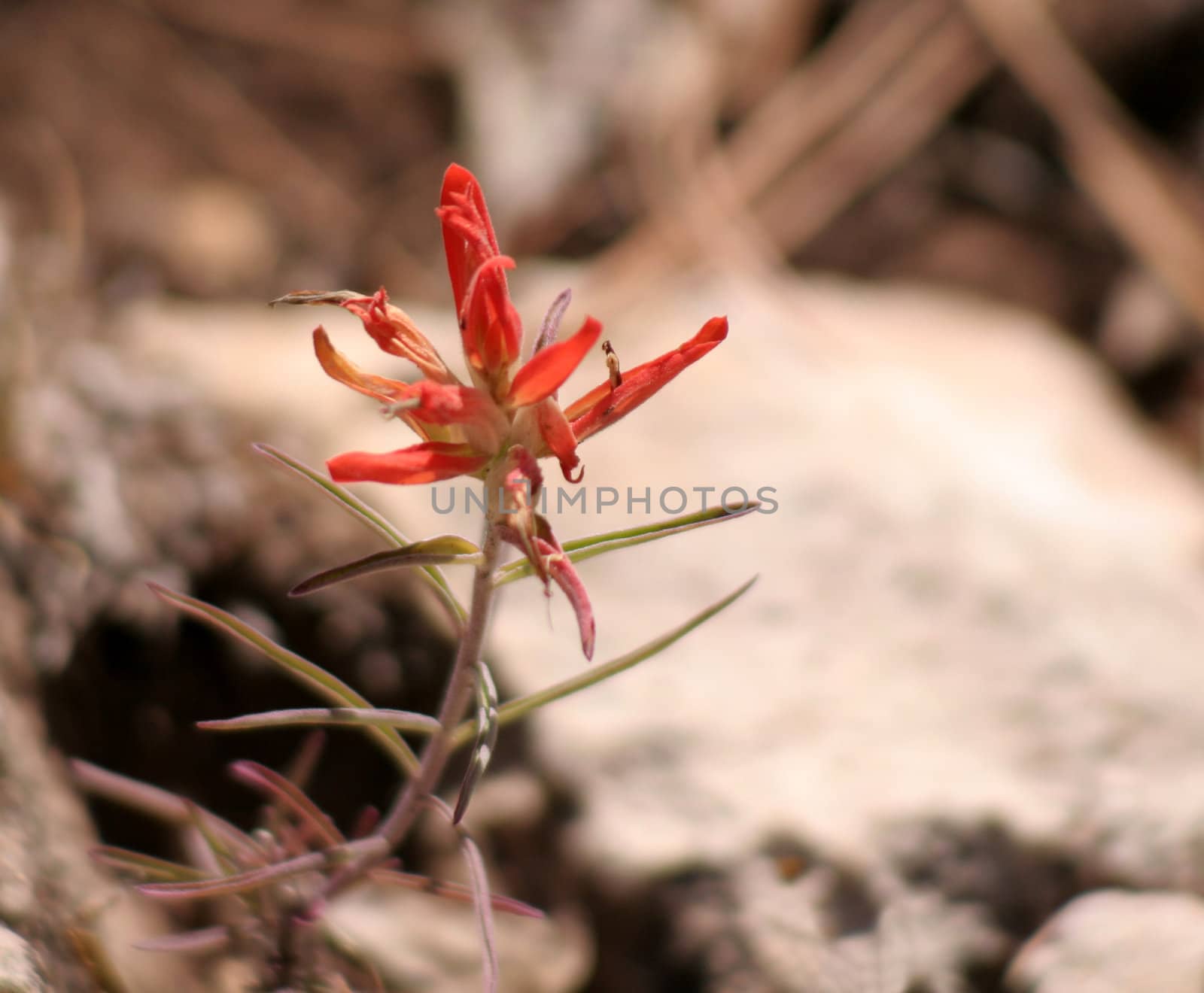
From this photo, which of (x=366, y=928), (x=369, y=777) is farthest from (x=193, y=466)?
(x=366, y=928)

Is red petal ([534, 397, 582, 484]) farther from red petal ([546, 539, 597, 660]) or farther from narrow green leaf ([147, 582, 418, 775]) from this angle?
narrow green leaf ([147, 582, 418, 775])

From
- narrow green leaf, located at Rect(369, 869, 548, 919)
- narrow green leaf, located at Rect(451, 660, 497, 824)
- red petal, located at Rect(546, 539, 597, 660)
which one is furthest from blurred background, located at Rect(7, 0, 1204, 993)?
red petal, located at Rect(546, 539, 597, 660)

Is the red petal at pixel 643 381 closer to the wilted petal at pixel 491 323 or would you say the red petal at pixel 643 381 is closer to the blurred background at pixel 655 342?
the wilted petal at pixel 491 323

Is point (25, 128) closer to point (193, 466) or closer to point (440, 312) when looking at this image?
point (440, 312)

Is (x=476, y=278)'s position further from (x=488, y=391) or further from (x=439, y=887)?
(x=439, y=887)

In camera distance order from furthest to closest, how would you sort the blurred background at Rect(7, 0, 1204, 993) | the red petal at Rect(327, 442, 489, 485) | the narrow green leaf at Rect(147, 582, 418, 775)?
the blurred background at Rect(7, 0, 1204, 993)
the narrow green leaf at Rect(147, 582, 418, 775)
the red petal at Rect(327, 442, 489, 485)

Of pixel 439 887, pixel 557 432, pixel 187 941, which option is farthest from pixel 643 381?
pixel 187 941
